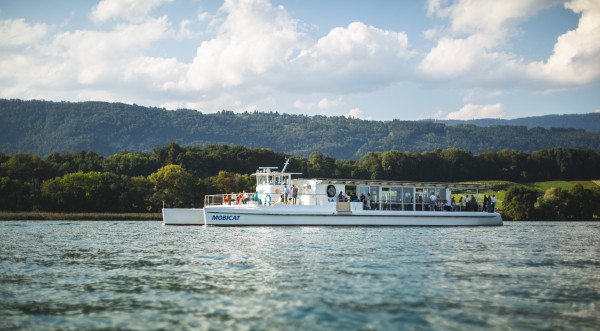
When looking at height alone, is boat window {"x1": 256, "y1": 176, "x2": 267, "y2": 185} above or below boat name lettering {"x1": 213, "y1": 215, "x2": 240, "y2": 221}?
above

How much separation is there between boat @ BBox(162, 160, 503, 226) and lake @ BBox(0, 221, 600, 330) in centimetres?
1652

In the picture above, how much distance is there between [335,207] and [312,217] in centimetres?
206

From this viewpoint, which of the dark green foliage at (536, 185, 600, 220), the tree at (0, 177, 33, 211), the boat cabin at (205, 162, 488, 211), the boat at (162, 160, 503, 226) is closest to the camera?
the boat at (162, 160, 503, 226)

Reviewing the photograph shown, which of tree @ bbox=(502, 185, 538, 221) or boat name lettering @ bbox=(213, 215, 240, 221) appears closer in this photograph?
boat name lettering @ bbox=(213, 215, 240, 221)

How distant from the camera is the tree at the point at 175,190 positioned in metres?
90.8

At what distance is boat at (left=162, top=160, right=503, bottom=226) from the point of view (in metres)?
44.9

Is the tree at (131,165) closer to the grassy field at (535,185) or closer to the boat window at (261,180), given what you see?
the grassy field at (535,185)

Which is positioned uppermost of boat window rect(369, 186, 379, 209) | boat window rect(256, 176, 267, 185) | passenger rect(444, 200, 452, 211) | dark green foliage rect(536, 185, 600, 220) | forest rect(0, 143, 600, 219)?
forest rect(0, 143, 600, 219)

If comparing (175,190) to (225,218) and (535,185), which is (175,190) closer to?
(225,218)

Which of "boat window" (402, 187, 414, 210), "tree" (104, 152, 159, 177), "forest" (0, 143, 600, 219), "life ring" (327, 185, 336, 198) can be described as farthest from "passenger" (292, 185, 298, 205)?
"tree" (104, 152, 159, 177)

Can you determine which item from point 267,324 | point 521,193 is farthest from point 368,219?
point 521,193

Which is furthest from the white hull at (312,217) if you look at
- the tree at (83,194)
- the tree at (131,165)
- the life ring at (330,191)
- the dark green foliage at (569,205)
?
the tree at (131,165)

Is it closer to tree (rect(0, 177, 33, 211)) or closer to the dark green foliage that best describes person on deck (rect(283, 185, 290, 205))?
tree (rect(0, 177, 33, 211))

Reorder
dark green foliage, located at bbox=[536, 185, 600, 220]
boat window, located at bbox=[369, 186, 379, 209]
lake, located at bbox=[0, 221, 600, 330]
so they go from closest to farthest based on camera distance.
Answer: lake, located at bbox=[0, 221, 600, 330] < boat window, located at bbox=[369, 186, 379, 209] < dark green foliage, located at bbox=[536, 185, 600, 220]
